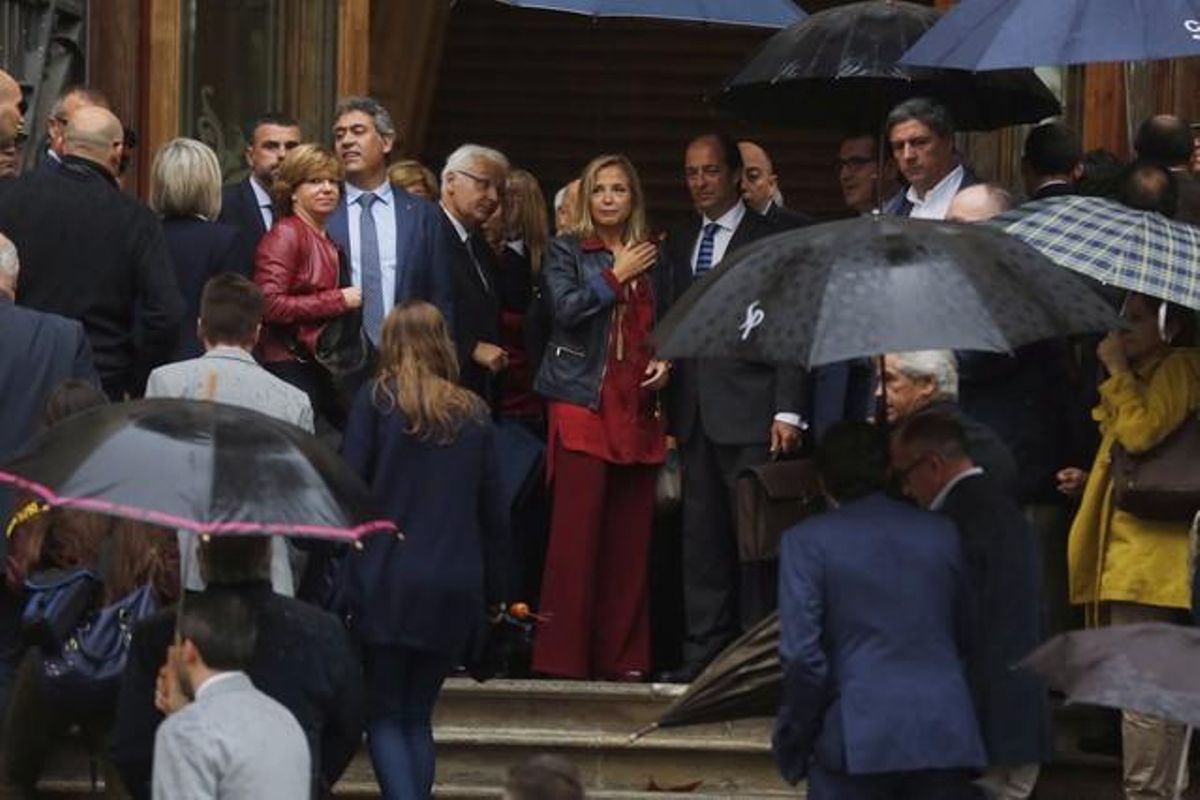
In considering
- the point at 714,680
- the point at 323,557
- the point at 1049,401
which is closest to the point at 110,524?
the point at 323,557

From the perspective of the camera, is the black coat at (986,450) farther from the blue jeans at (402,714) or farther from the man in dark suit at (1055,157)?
the man in dark suit at (1055,157)

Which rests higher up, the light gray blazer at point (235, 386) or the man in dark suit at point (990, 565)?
the light gray blazer at point (235, 386)

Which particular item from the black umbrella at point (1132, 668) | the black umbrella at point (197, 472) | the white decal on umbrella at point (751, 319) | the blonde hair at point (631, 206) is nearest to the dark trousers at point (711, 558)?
the blonde hair at point (631, 206)

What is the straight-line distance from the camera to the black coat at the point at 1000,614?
1040 centimetres

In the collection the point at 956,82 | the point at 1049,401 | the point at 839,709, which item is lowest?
the point at 839,709

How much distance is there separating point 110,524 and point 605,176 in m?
2.74

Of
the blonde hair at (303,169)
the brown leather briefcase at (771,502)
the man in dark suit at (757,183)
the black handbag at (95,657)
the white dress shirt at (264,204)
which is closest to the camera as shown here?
the black handbag at (95,657)

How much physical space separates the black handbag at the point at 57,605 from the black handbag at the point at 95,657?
4cm

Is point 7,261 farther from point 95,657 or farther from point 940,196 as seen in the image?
point 940,196

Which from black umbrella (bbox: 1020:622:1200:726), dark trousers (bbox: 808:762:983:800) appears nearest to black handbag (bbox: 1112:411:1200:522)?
dark trousers (bbox: 808:762:983:800)

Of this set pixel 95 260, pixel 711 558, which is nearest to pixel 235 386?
pixel 95 260

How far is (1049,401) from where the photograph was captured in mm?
12648

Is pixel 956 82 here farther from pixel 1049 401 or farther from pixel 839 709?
pixel 839 709

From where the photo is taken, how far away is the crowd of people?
32.9 ft
